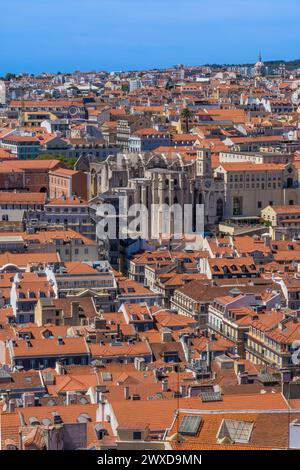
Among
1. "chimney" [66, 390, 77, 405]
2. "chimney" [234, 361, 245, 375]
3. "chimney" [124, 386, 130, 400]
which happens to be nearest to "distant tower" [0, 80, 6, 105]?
"chimney" [234, 361, 245, 375]

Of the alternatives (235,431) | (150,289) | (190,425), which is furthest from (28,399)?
(150,289)

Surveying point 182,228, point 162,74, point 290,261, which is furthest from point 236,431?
point 162,74

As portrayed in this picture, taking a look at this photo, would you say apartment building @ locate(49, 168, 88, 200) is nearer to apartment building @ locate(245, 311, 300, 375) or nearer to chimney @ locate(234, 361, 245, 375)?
apartment building @ locate(245, 311, 300, 375)

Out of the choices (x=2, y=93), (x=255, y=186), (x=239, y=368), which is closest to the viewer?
(x=239, y=368)

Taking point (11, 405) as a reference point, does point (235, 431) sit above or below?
above

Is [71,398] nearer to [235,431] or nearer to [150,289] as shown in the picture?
[235,431]

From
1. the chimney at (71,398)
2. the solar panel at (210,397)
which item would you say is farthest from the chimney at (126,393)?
the solar panel at (210,397)
